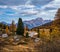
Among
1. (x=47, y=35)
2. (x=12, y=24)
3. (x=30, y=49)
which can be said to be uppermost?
(x=12, y=24)

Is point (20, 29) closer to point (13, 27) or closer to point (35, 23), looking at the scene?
point (13, 27)

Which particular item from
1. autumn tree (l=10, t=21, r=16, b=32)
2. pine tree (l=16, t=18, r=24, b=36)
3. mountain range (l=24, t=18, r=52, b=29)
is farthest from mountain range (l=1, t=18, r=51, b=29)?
autumn tree (l=10, t=21, r=16, b=32)

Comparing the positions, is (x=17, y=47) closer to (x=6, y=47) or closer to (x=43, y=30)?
(x=6, y=47)

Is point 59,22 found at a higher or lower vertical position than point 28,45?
higher

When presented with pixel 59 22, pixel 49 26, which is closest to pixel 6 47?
pixel 49 26

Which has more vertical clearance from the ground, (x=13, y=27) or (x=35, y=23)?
(x=35, y=23)

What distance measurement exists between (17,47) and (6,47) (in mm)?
411

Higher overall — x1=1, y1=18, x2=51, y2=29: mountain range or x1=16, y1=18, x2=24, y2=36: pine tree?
x1=1, y1=18, x2=51, y2=29: mountain range

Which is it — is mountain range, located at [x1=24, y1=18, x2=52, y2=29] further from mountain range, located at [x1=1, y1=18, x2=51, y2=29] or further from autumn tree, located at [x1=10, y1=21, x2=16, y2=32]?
autumn tree, located at [x1=10, y1=21, x2=16, y2=32]

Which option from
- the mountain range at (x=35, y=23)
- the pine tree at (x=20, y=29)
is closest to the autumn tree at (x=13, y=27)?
the pine tree at (x=20, y=29)

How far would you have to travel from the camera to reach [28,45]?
6305mm

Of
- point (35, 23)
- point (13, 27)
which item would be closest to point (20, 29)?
point (13, 27)

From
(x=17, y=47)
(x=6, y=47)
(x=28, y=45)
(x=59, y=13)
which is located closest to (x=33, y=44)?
(x=28, y=45)

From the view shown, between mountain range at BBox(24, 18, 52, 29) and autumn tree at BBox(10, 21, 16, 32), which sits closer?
autumn tree at BBox(10, 21, 16, 32)
